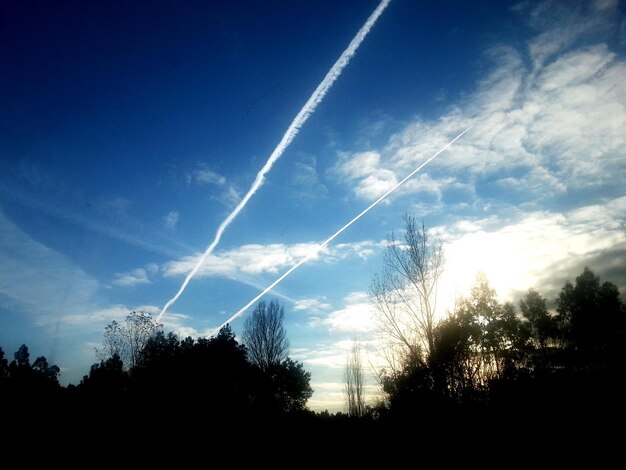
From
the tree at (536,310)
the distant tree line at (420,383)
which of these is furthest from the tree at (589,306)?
the distant tree line at (420,383)

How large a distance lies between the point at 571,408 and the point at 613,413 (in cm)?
100

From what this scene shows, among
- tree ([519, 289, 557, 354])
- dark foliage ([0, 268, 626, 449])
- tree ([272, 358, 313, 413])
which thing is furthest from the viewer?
tree ([519, 289, 557, 354])

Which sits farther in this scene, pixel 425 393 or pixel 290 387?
pixel 290 387

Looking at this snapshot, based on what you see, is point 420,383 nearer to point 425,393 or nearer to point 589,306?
point 425,393

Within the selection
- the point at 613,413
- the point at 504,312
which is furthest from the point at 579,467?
the point at 504,312

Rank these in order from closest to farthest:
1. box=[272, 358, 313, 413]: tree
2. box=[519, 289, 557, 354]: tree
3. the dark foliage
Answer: the dark foliage
box=[272, 358, 313, 413]: tree
box=[519, 289, 557, 354]: tree

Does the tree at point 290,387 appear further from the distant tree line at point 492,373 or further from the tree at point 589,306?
the tree at point 589,306

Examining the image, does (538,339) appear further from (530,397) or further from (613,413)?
(613,413)

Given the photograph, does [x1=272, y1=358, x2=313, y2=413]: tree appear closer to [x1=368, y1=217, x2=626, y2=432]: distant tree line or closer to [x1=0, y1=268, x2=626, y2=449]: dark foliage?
[x1=0, y1=268, x2=626, y2=449]: dark foliage

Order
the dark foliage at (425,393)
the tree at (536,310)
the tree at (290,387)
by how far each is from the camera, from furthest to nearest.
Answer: the tree at (536,310)
the tree at (290,387)
the dark foliage at (425,393)

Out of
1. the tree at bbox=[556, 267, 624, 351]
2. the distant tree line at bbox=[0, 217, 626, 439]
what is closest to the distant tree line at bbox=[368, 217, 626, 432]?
the distant tree line at bbox=[0, 217, 626, 439]

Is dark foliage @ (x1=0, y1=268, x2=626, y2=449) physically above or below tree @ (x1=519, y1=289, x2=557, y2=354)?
below

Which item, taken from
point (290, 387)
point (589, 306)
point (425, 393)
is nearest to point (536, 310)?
point (589, 306)

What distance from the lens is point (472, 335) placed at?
15.5 m
